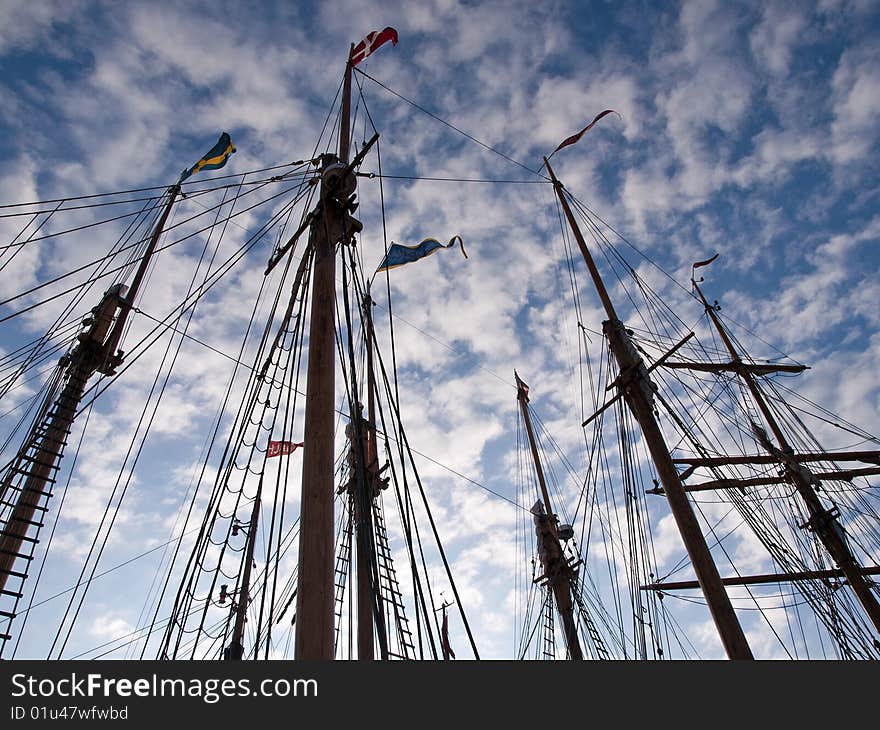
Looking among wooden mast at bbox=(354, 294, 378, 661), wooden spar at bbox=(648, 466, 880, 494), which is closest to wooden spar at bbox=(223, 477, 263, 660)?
wooden mast at bbox=(354, 294, 378, 661)

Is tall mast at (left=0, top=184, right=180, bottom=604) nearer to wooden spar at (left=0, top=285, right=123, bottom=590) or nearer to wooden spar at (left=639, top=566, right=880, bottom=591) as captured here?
wooden spar at (left=0, top=285, right=123, bottom=590)

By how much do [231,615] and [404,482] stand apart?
54.2 ft

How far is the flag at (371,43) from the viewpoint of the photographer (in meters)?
11.7

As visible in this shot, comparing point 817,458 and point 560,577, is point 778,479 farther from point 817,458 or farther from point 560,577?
point 560,577

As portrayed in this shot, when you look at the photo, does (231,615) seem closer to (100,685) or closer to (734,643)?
(734,643)

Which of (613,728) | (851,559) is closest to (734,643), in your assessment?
(613,728)

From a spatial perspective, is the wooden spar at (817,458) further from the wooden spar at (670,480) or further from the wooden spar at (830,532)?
the wooden spar at (670,480)

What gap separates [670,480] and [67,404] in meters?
16.1

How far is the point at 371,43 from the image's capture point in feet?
39.5

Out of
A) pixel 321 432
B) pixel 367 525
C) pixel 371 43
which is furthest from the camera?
pixel 371 43

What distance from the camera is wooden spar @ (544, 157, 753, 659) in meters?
10.2

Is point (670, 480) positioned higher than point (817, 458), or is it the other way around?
point (817, 458)

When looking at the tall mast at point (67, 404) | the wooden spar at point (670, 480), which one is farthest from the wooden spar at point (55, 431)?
the wooden spar at point (670, 480)

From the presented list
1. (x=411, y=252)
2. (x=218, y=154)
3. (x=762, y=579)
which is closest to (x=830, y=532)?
(x=762, y=579)
